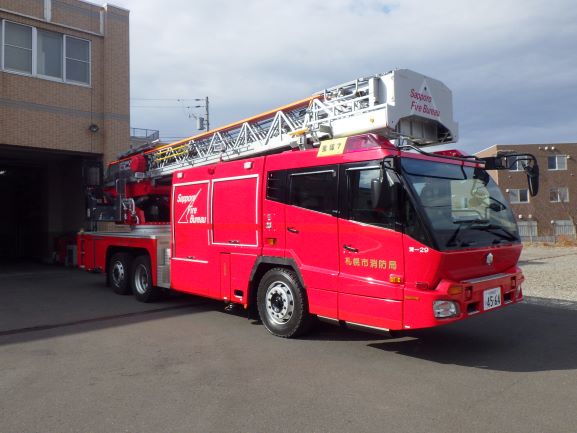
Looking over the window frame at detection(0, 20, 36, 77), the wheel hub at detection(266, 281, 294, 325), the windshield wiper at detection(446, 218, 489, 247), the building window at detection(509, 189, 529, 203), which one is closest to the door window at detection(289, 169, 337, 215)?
the wheel hub at detection(266, 281, 294, 325)

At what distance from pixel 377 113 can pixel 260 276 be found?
2.81m

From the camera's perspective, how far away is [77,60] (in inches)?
647

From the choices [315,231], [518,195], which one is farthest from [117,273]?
[518,195]

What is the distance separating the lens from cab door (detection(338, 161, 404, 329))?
17.3 feet

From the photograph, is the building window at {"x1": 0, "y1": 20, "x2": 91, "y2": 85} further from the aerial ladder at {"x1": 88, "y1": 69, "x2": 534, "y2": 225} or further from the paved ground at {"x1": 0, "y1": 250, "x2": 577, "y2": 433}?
the paved ground at {"x1": 0, "y1": 250, "x2": 577, "y2": 433}

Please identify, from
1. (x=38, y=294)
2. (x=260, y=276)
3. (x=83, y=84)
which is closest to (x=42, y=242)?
(x=83, y=84)

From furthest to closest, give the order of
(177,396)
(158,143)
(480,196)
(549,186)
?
(549,186) < (158,143) < (480,196) < (177,396)

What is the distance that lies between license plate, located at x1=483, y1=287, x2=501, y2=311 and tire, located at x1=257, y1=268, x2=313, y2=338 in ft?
7.14

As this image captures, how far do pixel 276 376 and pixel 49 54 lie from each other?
14962 mm

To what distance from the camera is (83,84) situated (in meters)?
16.5

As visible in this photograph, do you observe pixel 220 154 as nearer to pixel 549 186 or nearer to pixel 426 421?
pixel 426 421

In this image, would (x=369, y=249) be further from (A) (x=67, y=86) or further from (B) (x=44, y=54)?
(B) (x=44, y=54)

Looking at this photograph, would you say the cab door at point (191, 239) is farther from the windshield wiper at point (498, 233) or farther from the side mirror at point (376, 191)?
the windshield wiper at point (498, 233)

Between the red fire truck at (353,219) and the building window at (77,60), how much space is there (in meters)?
10.0
